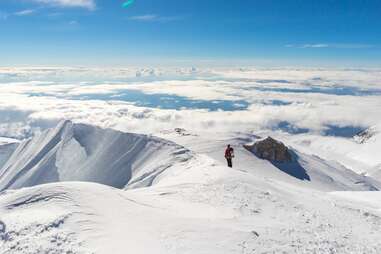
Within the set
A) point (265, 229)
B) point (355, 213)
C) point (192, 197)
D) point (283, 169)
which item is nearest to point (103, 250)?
point (265, 229)

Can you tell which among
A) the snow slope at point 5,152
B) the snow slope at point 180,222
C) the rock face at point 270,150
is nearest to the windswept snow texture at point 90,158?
the snow slope at point 5,152

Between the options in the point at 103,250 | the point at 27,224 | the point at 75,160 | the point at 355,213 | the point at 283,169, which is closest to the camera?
the point at 103,250

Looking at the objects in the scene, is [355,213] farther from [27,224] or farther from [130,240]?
[27,224]

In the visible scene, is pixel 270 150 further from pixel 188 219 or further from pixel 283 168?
pixel 188 219

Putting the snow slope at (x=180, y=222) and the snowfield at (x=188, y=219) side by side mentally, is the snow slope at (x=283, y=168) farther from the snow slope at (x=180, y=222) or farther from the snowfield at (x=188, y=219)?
the snow slope at (x=180, y=222)

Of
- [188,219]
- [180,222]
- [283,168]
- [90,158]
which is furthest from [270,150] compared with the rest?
[180,222]

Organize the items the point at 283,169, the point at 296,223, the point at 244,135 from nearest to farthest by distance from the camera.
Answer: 1. the point at 296,223
2. the point at 283,169
3. the point at 244,135
